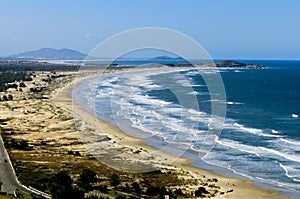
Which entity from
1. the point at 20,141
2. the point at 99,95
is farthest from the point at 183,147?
the point at 99,95

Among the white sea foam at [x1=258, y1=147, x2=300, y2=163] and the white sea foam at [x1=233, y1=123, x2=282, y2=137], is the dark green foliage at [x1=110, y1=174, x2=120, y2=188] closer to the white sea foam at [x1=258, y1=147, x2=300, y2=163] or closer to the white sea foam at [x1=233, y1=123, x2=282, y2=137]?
the white sea foam at [x1=258, y1=147, x2=300, y2=163]

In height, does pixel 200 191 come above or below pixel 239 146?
below

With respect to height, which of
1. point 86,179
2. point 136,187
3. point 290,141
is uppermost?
point 290,141

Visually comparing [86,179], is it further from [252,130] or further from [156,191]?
[252,130]

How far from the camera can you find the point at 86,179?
27688 millimetres

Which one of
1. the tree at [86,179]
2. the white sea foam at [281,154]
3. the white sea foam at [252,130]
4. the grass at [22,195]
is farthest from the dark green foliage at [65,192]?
the white sea foam at [252,130]

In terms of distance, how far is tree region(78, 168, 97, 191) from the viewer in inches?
1049

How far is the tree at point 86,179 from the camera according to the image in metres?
26.6

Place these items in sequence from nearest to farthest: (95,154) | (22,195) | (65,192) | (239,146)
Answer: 1. (65,192)
2. (22,195)
3. (95,154)
4. (239,146)

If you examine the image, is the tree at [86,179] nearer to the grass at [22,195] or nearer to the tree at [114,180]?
the tree at [114,180]

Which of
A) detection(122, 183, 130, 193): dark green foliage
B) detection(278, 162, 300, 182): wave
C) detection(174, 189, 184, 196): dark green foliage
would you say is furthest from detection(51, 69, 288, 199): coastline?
detection(122, 183, 130, 193): dark green foliage

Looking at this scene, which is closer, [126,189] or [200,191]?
[126,189]

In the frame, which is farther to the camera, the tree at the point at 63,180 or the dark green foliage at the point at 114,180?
the dark green foliage at the point at 114,180

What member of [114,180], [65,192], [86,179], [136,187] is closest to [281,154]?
[136,187]
